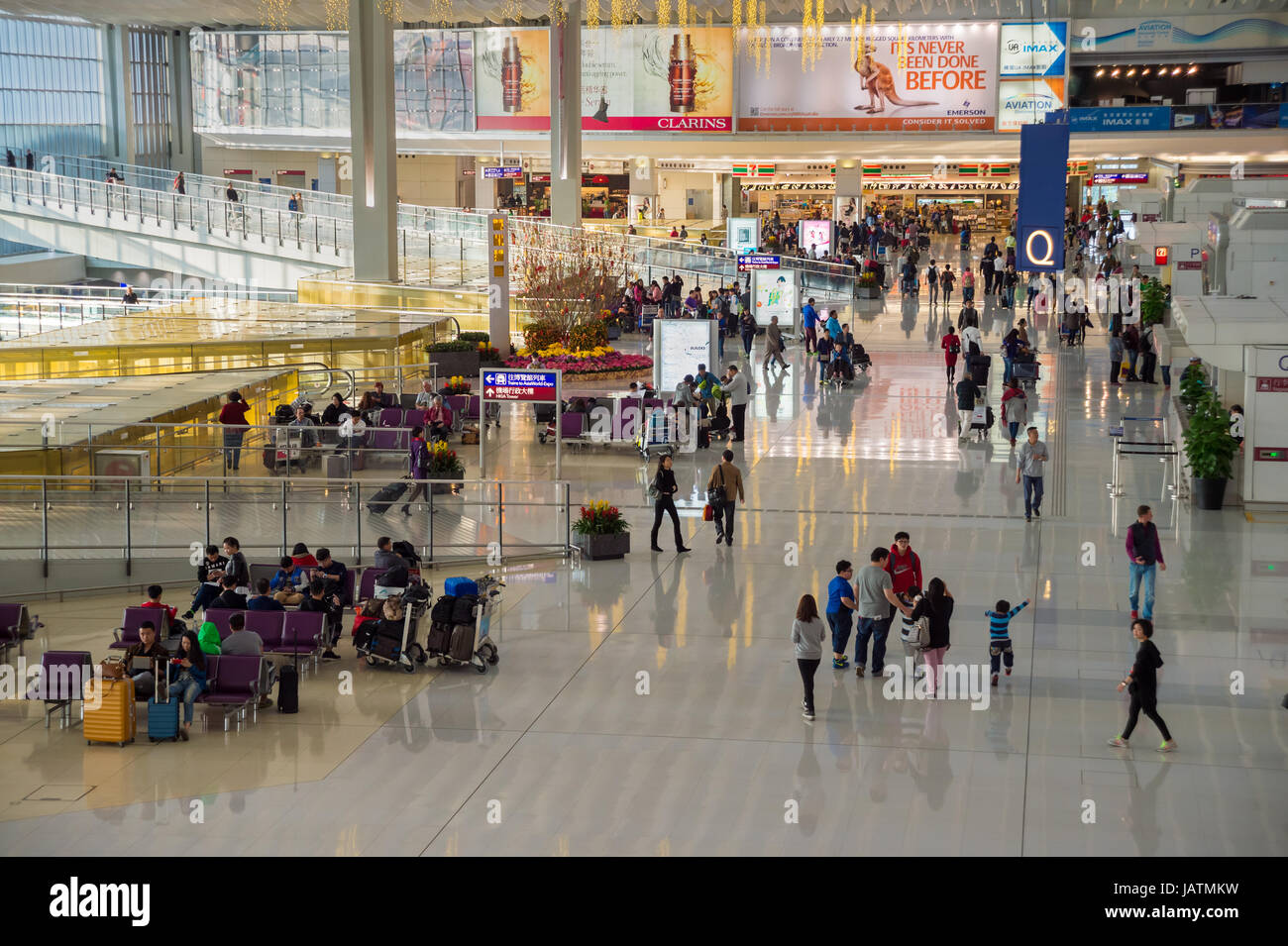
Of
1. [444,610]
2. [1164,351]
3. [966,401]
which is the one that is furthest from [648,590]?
[1164,351]

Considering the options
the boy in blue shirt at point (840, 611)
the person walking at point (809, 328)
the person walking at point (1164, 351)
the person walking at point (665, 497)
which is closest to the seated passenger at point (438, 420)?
the person walking at point (665, 497)

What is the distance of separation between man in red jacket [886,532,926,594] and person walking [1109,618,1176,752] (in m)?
2.40

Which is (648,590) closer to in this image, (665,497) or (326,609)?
(665,497)

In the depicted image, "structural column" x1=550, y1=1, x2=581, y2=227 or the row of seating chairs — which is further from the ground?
"structural column" x1=550, y1=1, x2=581, y2=227

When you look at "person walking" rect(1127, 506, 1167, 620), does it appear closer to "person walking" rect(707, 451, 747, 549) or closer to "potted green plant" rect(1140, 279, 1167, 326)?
"person walking" rect(707, 451, 747, 549)

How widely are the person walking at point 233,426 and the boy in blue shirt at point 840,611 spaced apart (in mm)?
8270

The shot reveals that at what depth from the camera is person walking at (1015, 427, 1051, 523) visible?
1725 centimetres

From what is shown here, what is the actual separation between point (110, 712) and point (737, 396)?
13663 mm

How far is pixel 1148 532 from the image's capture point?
13.2 metres

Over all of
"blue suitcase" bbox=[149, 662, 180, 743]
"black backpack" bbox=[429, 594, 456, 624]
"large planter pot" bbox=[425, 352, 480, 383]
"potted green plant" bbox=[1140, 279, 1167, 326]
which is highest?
"potted green plant" bbox=[1140, 279, 1167, 326]

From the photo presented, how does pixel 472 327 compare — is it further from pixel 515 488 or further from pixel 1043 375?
pixel 515 488

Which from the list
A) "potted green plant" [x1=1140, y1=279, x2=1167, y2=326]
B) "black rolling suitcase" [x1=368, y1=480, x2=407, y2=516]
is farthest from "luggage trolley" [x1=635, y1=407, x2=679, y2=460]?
"potted green plant" [x1=1140, y1=279, x2=1167, y2=326]
